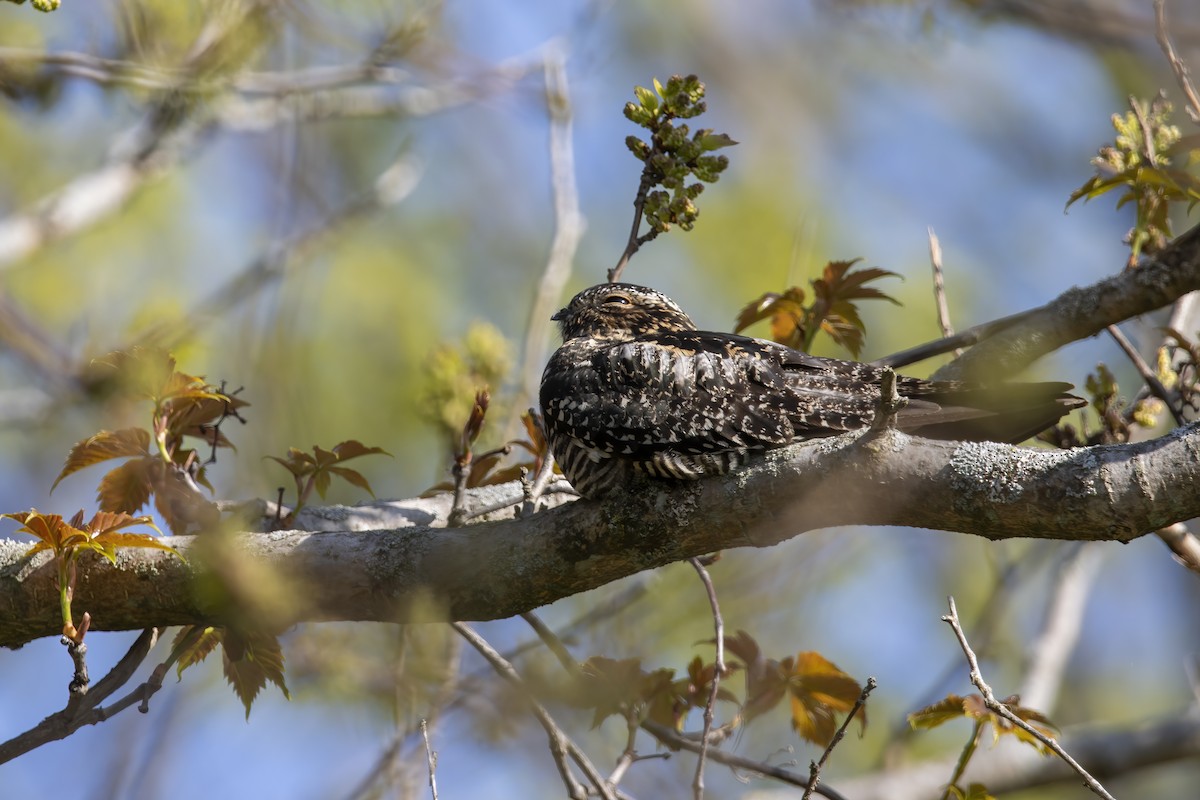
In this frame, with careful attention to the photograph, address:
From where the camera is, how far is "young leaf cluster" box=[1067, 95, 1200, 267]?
2994 millimetres

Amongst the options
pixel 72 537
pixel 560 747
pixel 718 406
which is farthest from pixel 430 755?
pixel 718 406

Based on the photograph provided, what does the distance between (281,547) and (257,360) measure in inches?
63.9

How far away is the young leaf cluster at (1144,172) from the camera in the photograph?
9.82ft

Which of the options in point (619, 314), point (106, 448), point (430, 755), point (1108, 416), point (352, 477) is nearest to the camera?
point (430, 755)

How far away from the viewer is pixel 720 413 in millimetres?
3301

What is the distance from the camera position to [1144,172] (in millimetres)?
2926

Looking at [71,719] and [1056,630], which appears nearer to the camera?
[71,719]

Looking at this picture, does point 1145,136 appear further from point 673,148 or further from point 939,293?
point 673,148

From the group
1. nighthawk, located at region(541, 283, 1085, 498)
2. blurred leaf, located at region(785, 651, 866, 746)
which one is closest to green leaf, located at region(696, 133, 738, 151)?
nighthawk, located at region(541, 283, 1085, 498)

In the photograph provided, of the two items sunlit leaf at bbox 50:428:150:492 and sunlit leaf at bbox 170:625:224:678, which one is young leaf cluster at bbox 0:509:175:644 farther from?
sunlit leaf at bbox 170:625:224:678

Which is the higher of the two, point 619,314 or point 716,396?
point 619,314

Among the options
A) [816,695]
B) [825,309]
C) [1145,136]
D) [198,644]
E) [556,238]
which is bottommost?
[816,695]

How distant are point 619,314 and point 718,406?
1082 mm

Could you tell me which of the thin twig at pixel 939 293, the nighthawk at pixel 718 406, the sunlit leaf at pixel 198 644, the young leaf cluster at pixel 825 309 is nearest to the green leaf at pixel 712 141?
the young leaf cluster at pixel 825 309
